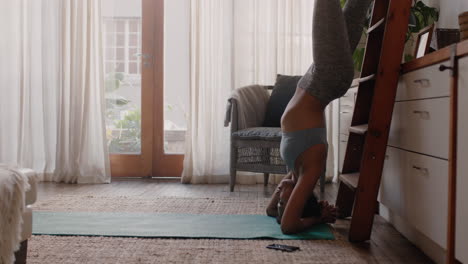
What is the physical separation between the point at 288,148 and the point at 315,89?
1.06 feet

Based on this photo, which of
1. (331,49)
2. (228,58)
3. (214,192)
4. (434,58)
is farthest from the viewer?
(228,58)

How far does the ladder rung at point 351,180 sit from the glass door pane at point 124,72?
234 centimetres

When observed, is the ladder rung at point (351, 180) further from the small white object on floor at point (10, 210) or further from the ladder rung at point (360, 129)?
the small white object on floor at point (10, 210)

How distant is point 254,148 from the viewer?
137 inches

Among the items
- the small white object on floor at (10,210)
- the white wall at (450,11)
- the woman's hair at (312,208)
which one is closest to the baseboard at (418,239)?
the woman's hair at (312,208)

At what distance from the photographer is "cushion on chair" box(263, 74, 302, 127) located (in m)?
3.71

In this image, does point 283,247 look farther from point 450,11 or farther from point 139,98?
point 139,98

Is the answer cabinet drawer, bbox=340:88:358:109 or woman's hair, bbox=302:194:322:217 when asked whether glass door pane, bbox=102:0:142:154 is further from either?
woman's hair, bbox=302:194:322:217

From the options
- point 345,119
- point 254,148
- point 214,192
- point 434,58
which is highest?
point 434,58

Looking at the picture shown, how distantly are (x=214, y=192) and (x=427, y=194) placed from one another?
2025 millimetres

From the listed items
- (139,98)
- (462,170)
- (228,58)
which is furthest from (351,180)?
(139,98)

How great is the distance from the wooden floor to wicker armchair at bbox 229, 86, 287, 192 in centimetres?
22

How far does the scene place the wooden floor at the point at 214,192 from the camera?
2105mm

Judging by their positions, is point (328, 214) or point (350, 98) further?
point (350, 98)
